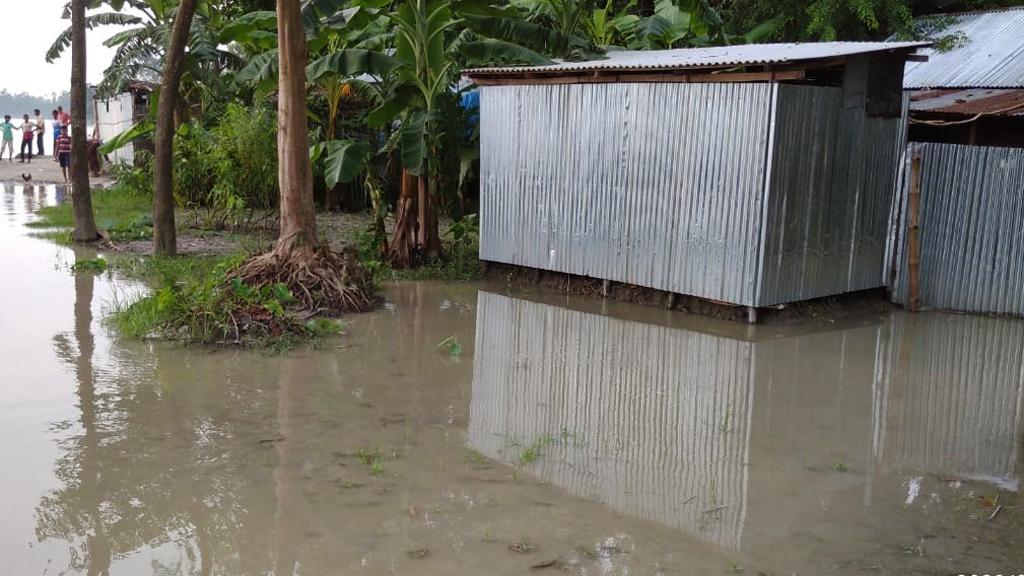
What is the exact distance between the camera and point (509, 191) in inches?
490

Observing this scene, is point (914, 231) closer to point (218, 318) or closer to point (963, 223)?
point (963, 223)

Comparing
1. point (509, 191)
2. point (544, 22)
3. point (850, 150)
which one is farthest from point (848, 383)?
point (544, 22)

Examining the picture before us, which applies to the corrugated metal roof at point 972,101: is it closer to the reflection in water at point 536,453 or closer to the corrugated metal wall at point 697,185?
the corrugated metal wall at point 697,185

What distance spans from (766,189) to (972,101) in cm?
465

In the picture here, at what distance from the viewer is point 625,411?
730 cm

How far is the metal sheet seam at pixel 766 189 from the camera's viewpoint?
9670 millimetres

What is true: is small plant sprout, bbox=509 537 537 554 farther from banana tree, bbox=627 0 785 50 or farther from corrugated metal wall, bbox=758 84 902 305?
banana tree, bbox=627 0 785 50

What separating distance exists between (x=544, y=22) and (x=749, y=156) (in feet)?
23.9

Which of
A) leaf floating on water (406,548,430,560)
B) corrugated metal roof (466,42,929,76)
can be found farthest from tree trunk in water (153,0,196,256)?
leaf floating on water (406,548,430,560)

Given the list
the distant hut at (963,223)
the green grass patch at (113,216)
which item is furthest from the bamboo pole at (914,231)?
the green grass patch at (113,216)

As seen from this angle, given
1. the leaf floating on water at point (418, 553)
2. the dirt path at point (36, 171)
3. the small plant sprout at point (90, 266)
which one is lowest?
the leaf floating on water at point (418, 553)

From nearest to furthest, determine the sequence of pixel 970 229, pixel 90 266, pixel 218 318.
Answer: pixel 218 318, pixel 970 229, pixel 90 266

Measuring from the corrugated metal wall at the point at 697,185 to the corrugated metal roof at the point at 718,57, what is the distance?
0.29 metres

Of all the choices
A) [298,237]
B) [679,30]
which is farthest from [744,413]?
[679,30]
